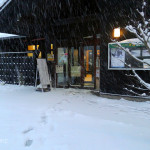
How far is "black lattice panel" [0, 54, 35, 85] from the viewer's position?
8.83m

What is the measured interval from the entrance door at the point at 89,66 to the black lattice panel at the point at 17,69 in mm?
3187

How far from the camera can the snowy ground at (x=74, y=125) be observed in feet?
9.02

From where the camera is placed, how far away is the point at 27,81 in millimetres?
8891

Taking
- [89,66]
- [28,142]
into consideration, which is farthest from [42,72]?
[28,142]

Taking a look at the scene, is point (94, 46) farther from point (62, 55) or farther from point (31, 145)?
point (31, 145)

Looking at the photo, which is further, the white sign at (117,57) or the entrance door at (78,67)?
the entrance door at (78,67)

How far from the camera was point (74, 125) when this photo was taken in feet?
11.6

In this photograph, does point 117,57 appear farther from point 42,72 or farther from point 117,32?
point 42,72

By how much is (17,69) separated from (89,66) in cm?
449

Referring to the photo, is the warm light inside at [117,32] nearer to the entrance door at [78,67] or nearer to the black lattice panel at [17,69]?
the entrance door at [78,67]

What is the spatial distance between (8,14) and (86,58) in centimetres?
431

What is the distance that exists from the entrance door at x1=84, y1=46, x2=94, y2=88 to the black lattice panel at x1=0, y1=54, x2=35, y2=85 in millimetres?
3187

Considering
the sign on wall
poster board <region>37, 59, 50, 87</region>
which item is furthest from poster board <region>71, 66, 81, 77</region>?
poster board <region>37, 59, 50, 87</region>

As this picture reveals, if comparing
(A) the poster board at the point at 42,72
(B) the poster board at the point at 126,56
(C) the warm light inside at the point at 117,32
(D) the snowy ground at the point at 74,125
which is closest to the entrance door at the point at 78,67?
(A) the poster board at the point at 42,72
